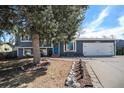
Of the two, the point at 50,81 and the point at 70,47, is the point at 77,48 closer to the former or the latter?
the point at 70,47

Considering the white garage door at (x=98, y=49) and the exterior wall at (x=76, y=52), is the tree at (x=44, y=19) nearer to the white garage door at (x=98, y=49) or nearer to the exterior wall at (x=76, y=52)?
the exterior wall at (x=76, y=52)

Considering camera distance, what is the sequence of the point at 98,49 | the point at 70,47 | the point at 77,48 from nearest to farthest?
the point at 70,47 → the point at 77,48 → the point at 98,49

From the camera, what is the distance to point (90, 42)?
99.1 feet

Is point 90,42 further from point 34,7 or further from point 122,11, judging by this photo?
point 34,7

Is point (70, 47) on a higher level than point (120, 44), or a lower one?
lower

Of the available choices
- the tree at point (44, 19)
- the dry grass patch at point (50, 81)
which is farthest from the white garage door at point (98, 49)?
the dry grass patch at point (50, 81)

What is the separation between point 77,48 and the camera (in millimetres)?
29594

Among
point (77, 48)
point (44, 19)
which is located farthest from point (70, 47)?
point (44, 19)

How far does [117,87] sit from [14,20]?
6.84m

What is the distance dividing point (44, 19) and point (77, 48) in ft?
56.3

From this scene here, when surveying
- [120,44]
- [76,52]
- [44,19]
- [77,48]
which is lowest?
[76,52]

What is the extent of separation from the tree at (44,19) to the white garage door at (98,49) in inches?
505

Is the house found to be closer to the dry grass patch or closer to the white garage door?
the white garage door

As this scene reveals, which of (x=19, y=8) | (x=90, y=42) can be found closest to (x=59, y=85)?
(x=19, y=8)
